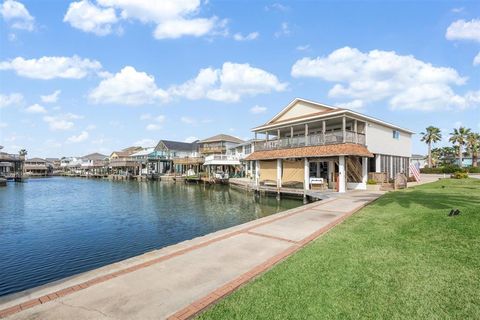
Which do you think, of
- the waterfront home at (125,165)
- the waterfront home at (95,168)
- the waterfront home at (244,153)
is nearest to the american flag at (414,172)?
the waterfront home at (244,153)

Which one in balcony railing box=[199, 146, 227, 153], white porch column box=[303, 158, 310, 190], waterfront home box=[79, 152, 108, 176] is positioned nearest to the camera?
white porch column box=[303, 158, 310, 190]

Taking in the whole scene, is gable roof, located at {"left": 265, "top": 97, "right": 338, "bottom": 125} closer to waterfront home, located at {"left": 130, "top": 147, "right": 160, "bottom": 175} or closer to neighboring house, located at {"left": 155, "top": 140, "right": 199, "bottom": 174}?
neighboring house, located at {"left": 155, "top": 140, "right": 199, "bottom": 174}

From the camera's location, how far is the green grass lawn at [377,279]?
4535 mm

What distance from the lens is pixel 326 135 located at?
82.4 feet

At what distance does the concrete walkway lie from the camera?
187 inches

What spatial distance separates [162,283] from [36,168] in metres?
123

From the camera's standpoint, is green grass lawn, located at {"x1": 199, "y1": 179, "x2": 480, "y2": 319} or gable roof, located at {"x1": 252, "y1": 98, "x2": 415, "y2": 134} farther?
gable roof, located at {"x1": 252, "y1": 98, "x2": 415, "y2": 134}

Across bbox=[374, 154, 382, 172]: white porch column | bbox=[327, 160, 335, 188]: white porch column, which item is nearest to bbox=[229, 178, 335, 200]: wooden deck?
bbox=[327, 160, 335, 188]: white porch column

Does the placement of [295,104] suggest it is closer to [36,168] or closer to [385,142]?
[385,142]

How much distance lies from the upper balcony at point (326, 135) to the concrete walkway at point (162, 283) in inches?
659

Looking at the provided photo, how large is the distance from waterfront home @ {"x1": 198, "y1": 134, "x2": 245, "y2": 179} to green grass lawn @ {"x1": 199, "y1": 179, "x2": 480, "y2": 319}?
142 ft

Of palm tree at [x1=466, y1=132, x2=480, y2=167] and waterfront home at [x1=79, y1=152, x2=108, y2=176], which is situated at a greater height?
palm tree at [x1=466, y1=132, x2=480, y2=167]

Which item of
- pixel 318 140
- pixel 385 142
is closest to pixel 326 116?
pixel 318 140

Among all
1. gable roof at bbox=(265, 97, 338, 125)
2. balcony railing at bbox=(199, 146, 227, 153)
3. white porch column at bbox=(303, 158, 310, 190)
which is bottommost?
white porch column at bbox=(303, 158, 310, 190)
